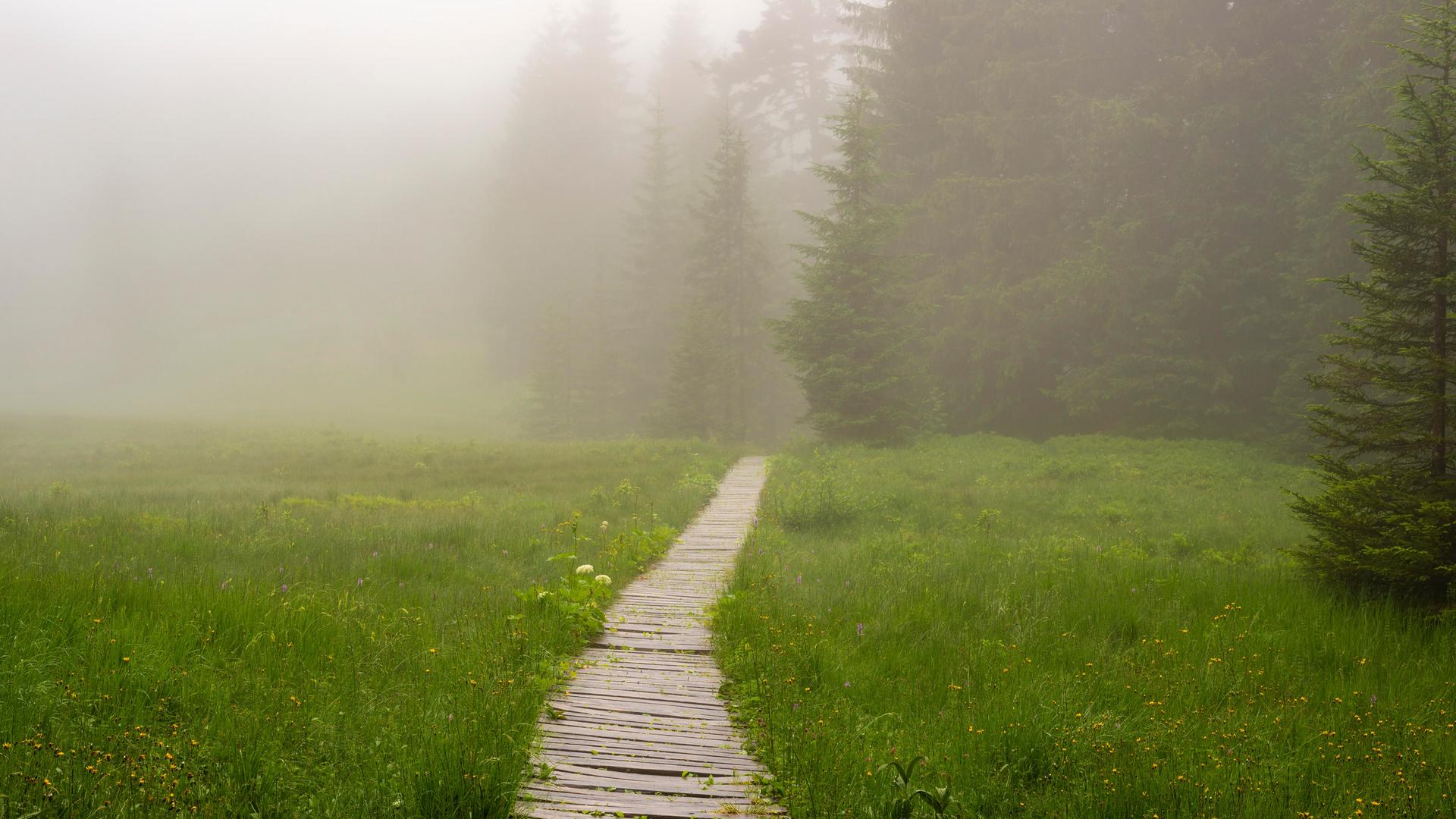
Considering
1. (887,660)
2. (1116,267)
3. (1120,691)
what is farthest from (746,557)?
(1116,267)

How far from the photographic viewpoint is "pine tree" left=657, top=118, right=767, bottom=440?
104 ft

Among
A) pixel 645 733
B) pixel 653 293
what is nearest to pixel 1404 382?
pixel 645 733

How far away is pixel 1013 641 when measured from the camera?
6.36 metres

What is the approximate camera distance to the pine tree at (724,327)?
31703 mm

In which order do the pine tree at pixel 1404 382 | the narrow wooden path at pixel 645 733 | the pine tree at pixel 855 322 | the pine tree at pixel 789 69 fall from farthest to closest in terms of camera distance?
the pine tree at pixel 789 69
the pine tree at pixel 855 322
the pine tree at pixel 1404 382
the narrow wooden path at pixel 645 733

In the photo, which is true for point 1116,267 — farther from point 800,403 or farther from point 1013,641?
point 1013,641

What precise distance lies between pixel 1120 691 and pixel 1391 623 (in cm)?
371

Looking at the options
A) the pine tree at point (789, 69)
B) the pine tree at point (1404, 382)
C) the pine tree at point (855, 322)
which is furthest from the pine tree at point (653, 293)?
the pine tree at point (1404, 382)

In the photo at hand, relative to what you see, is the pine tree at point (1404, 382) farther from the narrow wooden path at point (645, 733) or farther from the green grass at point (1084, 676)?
the narrow wooden path at point (645, 733)

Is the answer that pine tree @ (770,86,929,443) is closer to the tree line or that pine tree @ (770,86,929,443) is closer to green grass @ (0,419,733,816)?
the tree line

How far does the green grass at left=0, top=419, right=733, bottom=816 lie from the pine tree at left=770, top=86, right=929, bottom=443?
1182cm

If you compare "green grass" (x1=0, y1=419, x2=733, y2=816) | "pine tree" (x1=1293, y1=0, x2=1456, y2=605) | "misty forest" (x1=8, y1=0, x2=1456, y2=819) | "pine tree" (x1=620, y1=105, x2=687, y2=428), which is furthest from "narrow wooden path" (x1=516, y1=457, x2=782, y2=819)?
"pine tree" (x1=620, y1=105, x2=687, y2=428)

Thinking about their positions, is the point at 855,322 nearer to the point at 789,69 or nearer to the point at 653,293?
the point at 653,293

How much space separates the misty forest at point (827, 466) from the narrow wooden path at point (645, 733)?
37 mm
